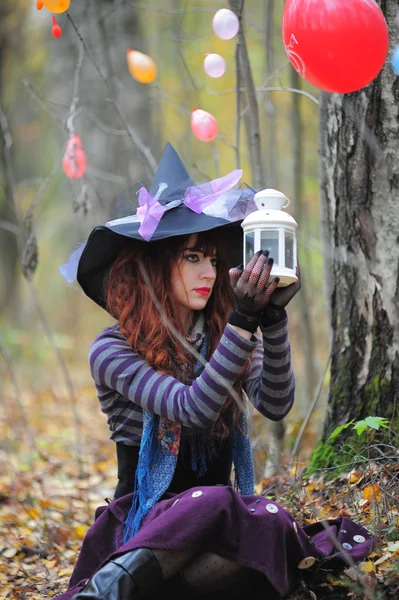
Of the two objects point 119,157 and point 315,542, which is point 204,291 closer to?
point 315,542

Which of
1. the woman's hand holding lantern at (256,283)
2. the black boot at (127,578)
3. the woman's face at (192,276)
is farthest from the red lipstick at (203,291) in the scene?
the black boot at (127,578)

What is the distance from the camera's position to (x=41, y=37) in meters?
12.3

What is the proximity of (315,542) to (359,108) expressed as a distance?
66.3 inches

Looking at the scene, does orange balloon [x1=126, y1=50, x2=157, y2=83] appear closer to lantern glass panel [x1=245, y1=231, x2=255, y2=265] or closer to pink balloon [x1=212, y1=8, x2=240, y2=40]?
pink balloon [x1=212, y1=8, x2=240, y2=40]

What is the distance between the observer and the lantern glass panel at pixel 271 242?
2.28 metres

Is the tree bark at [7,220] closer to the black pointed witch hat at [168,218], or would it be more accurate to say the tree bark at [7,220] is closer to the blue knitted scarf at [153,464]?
the black pointed witch hat at [168,218]

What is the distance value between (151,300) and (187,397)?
46cm

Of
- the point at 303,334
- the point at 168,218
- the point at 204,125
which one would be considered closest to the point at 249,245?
the point at 168,218

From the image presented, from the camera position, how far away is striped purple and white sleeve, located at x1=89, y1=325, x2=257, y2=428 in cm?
235

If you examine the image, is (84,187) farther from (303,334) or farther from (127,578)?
(127,578)

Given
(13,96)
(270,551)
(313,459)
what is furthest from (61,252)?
(270,551)

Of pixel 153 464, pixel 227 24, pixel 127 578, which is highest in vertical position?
pixel 227 24

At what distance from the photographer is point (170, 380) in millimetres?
2484

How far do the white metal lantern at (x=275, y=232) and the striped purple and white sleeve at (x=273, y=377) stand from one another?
21cm
